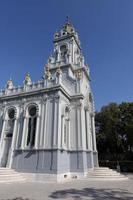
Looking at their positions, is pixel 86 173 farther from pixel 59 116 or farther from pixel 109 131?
pixel 109 131

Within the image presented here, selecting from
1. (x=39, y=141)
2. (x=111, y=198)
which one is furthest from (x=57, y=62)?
(x=111, y=198)

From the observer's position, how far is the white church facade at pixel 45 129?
14.4 m

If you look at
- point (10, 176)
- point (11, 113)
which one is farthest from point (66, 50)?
point (10, 176)

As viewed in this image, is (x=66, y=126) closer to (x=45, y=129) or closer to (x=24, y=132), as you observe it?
(x=45, y=129)

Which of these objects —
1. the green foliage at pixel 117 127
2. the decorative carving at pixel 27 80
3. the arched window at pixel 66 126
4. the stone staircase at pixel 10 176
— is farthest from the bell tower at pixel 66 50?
the stone staircase at pixel 10 176

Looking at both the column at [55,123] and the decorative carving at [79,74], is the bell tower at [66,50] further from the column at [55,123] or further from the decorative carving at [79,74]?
the column at [55,123]

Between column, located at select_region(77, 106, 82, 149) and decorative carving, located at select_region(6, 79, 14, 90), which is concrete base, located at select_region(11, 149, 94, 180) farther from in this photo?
decorative carving, located at select_region(6, 79, 14, 90)

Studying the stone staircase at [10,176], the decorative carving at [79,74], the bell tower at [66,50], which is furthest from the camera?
the bell tower at [66,50]

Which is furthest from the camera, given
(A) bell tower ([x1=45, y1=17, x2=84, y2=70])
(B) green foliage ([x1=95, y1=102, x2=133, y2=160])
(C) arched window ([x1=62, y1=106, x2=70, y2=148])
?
(B) green foliage ([x1=95, y1=102, x2=133, y2=160])

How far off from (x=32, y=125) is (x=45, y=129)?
1953 mm

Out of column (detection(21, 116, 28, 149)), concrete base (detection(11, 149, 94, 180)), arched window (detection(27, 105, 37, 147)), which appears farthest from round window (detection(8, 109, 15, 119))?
concrete base (detection(11, 149, 94, 180))

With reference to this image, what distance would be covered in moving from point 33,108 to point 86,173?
881 centimetres

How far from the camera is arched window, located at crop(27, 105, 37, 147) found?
51.8 feet

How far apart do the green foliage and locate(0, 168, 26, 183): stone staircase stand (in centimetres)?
1926
